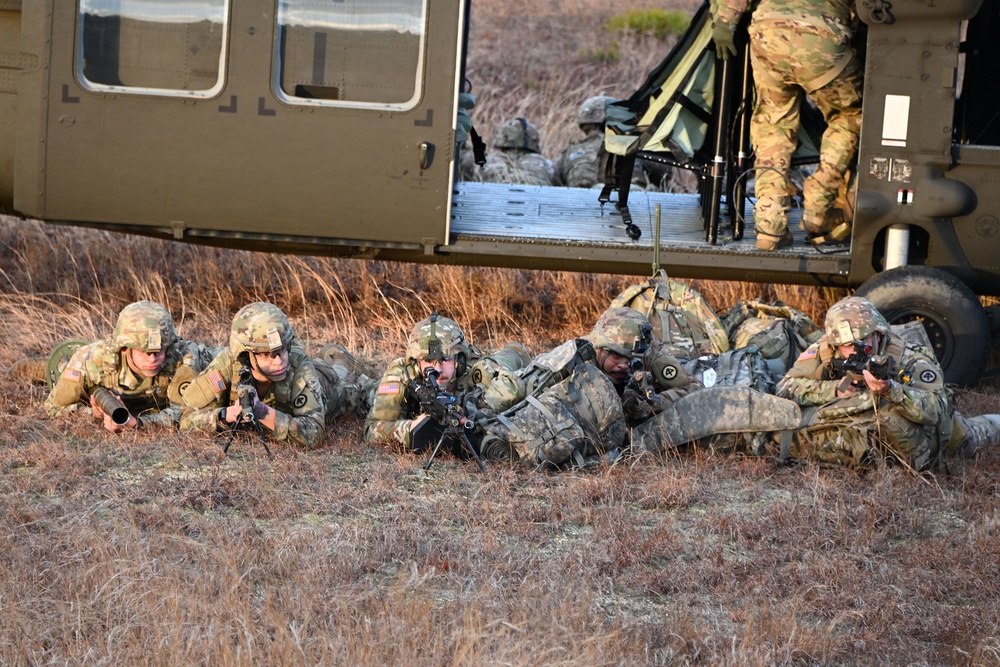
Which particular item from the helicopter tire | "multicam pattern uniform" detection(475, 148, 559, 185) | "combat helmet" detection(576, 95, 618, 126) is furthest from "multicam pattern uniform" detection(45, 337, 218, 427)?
"combat helmet" detection(576, 95, 618, 126)

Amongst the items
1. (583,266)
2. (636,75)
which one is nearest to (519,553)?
(583,266)

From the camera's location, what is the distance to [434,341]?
20.6 ft

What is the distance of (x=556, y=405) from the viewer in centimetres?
621

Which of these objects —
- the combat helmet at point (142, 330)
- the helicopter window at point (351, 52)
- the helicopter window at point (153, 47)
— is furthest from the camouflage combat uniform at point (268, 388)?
the helicopter window at point (153, 47)

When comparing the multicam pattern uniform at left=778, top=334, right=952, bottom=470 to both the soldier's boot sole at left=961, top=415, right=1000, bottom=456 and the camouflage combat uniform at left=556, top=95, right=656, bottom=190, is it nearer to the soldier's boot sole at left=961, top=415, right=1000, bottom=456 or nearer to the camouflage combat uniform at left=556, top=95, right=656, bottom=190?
the soldier's boot sole at left=961, top=415, right=1000, bottom=456

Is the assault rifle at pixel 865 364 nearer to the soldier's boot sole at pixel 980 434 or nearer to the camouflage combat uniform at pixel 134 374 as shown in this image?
the soldier's boot sole at pixel 980 434

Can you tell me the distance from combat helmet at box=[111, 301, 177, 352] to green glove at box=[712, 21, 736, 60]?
3675 mm

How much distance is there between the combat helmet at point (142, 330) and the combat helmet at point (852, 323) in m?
3.38

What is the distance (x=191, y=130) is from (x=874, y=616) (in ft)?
16.0

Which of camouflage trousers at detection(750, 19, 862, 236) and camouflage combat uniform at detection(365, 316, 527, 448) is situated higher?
camouflage trousers at detection(750, 19, 862, 236)

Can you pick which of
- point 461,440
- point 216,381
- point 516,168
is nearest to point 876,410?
point 461,440

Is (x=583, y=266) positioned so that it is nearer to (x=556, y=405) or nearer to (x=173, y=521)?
(x=556, y=405)

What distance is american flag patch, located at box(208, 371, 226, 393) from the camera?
251 inches

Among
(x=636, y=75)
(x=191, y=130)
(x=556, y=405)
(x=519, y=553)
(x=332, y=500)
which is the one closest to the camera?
(x=519, y=553)
